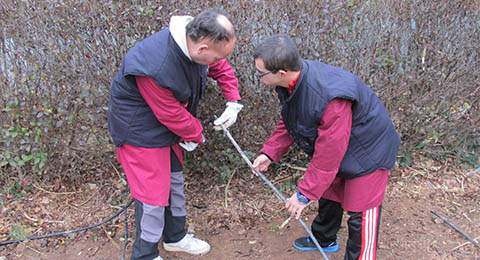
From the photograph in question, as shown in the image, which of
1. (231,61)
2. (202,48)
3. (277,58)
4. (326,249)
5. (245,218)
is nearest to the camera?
(277,58)

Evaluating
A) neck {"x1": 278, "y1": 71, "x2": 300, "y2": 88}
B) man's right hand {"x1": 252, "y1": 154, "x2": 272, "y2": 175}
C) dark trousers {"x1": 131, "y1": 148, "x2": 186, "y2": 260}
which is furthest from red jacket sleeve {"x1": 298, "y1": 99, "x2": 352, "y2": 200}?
dark trousers {"x1": 131, "y1": 148, "x2": 186, "y2": 260}

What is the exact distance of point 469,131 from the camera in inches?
155

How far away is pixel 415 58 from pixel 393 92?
1.33ft

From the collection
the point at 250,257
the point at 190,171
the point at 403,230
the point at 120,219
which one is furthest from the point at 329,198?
the point at 120,219

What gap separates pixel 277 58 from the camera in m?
1.92

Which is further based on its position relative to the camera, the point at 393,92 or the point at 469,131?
the point at 469,131

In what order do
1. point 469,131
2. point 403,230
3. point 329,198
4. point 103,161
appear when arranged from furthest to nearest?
point 469,131
point 103,161
point 403,230
point 329,198

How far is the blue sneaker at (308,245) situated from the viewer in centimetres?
292

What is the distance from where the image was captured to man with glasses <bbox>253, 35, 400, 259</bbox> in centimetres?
195

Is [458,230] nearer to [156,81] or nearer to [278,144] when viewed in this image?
[278,144]

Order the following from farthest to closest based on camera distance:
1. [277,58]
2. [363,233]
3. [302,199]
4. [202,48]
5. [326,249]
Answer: [326,249] < [363,233] < [302,199] < [202,48] < [277,58]

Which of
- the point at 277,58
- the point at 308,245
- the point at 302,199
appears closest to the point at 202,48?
the point at 277,58

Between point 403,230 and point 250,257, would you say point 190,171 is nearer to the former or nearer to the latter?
point 250,257

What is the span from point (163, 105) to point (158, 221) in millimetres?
870
